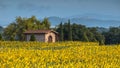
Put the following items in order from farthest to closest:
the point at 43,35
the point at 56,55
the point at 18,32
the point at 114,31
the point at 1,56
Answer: the point at 114,31
the point at 18,32
the point at 43,35
the point at 56,55
the point at 1,56

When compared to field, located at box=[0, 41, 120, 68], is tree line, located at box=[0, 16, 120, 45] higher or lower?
higher

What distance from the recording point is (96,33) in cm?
11644

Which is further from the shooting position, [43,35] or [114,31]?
[114,31]

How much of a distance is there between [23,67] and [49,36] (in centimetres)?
7052

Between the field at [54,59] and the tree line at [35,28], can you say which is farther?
the tree line at [35,28]

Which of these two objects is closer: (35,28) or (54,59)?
(54,59)

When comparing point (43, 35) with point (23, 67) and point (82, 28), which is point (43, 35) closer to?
point (82, 28)

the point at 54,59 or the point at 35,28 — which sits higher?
the point at 35,28

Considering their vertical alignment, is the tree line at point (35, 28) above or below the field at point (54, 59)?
above

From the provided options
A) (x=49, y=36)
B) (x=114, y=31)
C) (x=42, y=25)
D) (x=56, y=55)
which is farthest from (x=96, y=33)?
(x=56, y=55)

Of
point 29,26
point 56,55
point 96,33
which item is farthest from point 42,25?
point 56,55

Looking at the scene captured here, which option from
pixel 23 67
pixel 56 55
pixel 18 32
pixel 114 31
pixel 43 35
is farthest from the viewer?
pixel 114 31

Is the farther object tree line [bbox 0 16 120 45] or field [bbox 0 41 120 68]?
tree line [bbox 0 16 120 45]

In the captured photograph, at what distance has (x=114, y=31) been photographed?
4877 inches
